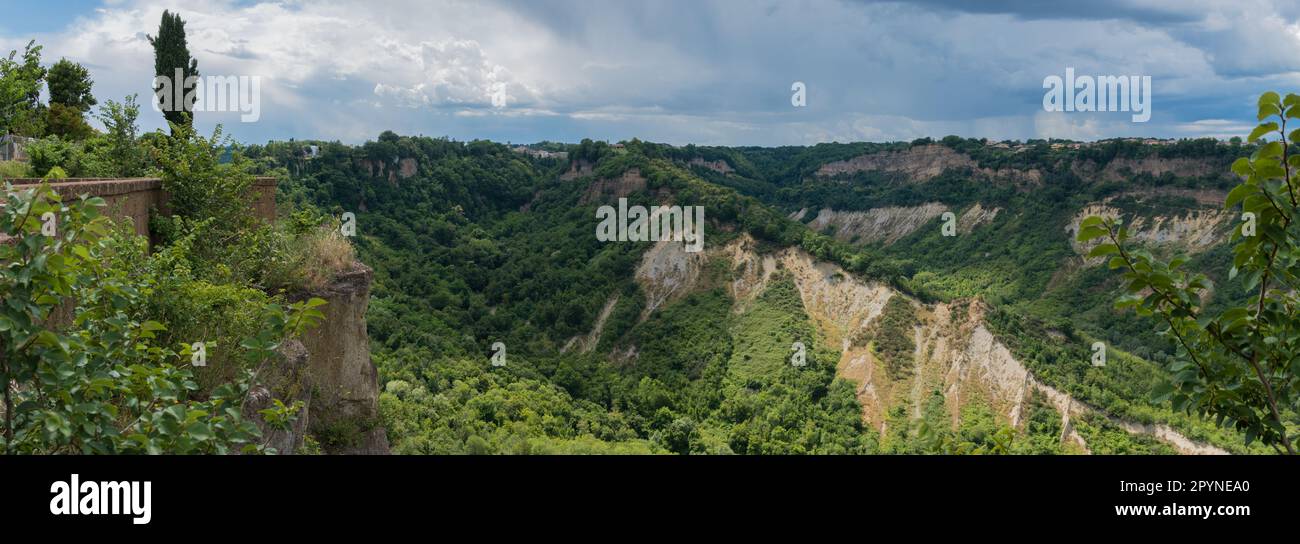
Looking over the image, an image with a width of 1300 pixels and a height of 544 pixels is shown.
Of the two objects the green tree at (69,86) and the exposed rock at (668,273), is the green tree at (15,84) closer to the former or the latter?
the green tree at (69,86)

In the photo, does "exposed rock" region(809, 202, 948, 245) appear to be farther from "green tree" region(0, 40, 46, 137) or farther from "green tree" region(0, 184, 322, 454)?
"green tree" region(0, 184, 322, 454)

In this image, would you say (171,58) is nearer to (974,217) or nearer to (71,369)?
(71,369)

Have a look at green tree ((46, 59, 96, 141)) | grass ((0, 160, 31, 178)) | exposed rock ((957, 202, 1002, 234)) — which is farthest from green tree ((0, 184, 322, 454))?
exposed rock ((957, 202, 1002, 234))

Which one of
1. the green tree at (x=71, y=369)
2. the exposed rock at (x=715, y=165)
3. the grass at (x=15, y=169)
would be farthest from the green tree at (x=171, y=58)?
the exposed rock at (x=715, y=165)

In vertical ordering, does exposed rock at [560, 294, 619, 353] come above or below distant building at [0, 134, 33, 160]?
below

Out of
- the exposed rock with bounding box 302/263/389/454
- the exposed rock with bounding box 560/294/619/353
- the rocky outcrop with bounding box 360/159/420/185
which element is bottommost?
the exposed rock with bounding box 560/294/619/353

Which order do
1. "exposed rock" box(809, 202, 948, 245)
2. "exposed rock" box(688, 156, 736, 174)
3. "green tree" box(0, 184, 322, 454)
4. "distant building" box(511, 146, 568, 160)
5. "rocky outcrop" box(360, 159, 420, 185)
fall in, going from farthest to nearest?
"exposed rock" box(688, 156, 736, 174), "distant building" box(511, 146, 568, 160), "exposed rock" box(809, 202, 948, 245), "rocky outcrop" box(360, 159, 420, 185), "green tree" box(0, 184, 322, 454)
